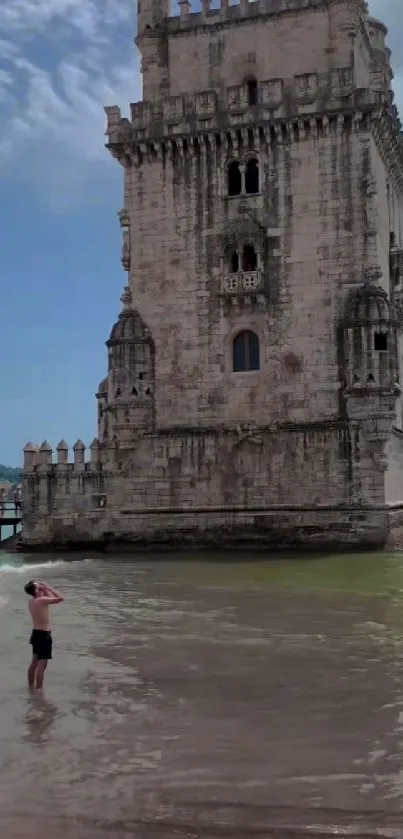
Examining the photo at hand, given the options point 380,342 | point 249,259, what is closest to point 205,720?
point 380,342

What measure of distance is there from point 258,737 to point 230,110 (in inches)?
909

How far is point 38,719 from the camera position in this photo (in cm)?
744

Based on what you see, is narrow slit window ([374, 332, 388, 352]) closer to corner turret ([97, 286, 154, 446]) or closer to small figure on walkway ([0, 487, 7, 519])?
corner turret ([97, 286, 154, 446])

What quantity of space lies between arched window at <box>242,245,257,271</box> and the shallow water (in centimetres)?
1437

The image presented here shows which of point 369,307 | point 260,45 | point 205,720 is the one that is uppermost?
point 260,45

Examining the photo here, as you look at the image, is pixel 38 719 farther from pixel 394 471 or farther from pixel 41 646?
pixel 394 471

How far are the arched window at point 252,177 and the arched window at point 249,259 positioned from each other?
69.9 inches

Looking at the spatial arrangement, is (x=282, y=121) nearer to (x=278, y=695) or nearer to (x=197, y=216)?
(x=197, y=216)

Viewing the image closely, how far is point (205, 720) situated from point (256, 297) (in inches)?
777

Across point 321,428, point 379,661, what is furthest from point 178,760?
point 321,428

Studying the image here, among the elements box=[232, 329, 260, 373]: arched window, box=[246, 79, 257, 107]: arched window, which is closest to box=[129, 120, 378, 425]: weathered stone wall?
box=[232, 329, 260, 373]: arched window

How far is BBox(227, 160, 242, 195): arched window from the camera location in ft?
87.9

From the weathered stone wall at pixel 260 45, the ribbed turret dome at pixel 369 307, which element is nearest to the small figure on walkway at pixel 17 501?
the ribbed turret dome at pixel 369 307

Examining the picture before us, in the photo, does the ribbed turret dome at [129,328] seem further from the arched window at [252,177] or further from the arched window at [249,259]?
the arched window at [252,177]
